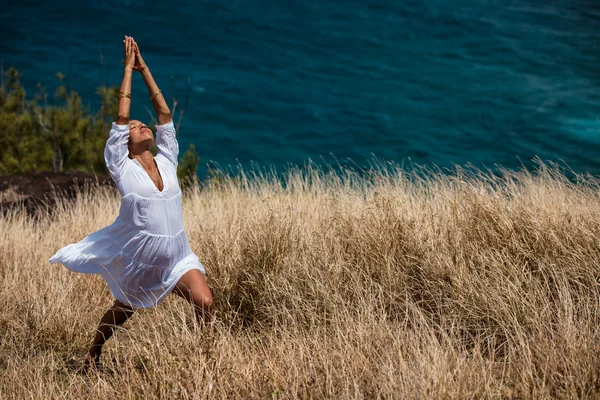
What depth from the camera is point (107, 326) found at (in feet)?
15.2

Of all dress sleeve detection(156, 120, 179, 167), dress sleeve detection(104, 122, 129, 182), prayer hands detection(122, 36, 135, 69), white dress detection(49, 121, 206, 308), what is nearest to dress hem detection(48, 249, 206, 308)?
white dress detection(49, 121, 206, 308)

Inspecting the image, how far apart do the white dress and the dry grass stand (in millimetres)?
361

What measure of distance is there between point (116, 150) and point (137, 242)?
0.62 m

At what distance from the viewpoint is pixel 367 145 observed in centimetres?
3142

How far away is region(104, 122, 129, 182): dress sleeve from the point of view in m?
4.35

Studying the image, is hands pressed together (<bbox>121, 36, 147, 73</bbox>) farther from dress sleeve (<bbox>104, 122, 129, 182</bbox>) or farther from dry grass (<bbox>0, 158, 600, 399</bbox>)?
dry grass (<bbox>0, 158, 600, 399</bbox>)

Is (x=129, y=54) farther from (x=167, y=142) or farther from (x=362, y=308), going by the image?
(x=362, y=308)

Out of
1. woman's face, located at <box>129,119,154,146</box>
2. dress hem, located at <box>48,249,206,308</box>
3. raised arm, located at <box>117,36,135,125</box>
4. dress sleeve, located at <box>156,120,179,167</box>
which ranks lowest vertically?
dress hem, located at <box>48,249,206,308</box>

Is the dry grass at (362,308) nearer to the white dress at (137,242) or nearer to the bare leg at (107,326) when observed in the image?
the bare leg at (107,326)

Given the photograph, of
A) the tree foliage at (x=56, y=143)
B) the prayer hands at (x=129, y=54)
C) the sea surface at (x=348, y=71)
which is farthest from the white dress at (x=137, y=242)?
the sea surface at (x=348, y=71)

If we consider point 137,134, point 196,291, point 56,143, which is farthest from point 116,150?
point 56,143

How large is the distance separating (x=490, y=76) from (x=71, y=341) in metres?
34.7

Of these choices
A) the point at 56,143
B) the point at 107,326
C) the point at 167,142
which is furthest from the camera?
the point at 56,143

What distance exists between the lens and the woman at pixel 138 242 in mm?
4371
